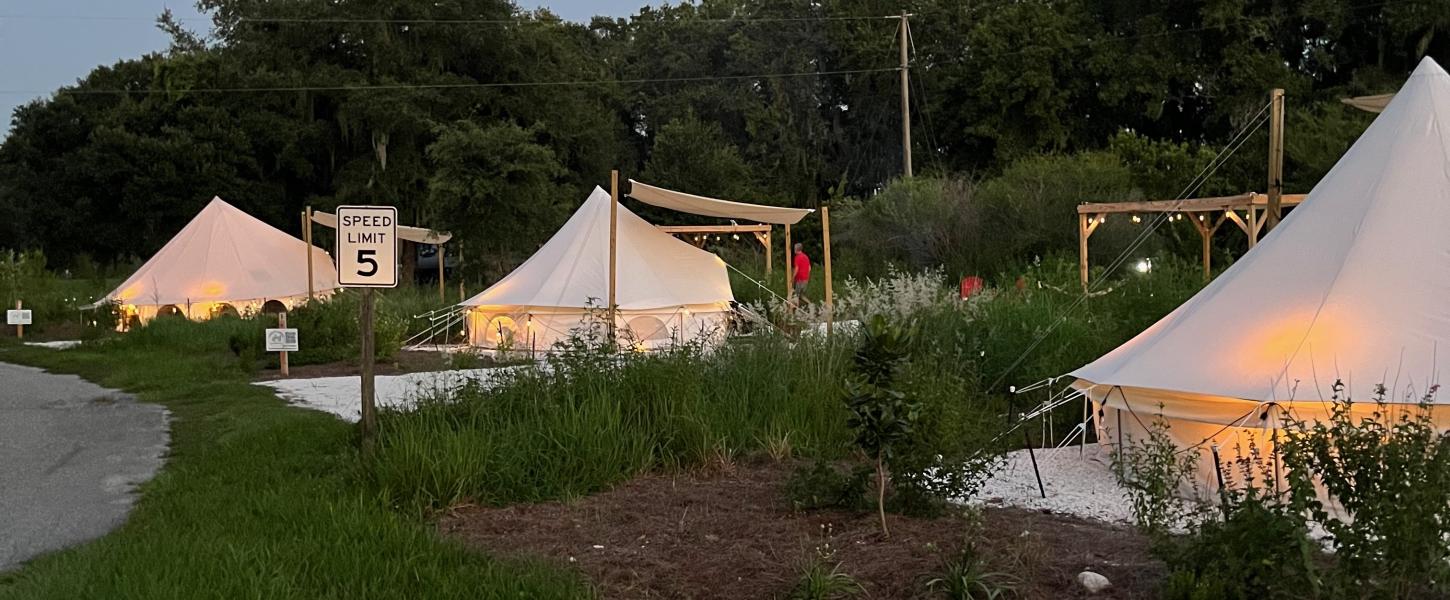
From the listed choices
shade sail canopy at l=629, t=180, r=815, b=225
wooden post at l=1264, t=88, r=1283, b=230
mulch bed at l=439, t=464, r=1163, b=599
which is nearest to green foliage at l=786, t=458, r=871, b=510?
mulch bed at l=439, t=464, r=1163, b=599

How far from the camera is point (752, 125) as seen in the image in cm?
4091

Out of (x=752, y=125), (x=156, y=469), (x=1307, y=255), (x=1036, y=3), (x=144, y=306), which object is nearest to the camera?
(x=1307, y=255)

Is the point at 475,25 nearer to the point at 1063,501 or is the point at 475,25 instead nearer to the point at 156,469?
the point at 156,469

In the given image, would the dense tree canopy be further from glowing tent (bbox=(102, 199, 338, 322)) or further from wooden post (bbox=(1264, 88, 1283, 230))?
wooden post (bbox=(1264, 88, 1283, 230))

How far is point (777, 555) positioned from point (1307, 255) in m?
4.14

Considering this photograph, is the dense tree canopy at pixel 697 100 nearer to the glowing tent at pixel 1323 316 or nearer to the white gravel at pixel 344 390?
the white gravel at pixel 344 390

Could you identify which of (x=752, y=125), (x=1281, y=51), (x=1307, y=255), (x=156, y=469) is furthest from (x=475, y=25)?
(x=1307, y=255)

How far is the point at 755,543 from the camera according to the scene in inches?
235

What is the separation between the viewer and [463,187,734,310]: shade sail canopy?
18438mm

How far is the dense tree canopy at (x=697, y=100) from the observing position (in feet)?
105

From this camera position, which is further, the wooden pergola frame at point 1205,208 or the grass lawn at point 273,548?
the wooden pergola frame at point 1205,208

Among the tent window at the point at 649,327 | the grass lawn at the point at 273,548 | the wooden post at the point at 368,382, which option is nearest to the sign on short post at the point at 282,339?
the tent window at the point at 649,327

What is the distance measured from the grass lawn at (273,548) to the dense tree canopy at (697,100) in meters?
18.8

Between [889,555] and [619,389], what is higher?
[619,389]
